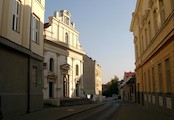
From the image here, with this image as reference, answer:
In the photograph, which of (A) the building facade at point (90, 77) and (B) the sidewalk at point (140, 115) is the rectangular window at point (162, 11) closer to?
(B) the sidewalk at point (140, 115)

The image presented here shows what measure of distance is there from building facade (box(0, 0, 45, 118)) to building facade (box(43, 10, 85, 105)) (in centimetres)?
1701

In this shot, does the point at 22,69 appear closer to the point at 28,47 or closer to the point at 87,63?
the point at 28,47

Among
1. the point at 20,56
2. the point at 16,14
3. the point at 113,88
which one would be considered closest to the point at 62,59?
the point at 20,56

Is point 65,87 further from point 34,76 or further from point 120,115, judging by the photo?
point 120,115

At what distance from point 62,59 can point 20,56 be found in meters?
27.3

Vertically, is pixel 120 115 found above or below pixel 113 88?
below

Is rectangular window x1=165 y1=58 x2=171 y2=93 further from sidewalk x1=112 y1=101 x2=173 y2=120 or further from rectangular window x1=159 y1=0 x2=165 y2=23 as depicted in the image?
rectangular window x1=159 y1=0 x2=165 y2=23

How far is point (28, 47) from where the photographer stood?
21.2 meters

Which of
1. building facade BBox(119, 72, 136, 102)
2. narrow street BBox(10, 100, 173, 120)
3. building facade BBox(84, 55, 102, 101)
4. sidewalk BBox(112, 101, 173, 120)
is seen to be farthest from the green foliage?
sidewalk BBox(112, 101, 173, 120)

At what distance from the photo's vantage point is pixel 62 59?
4684 cm

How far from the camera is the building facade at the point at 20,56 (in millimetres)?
16973

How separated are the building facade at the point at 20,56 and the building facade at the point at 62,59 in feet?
55.8

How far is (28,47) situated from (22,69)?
216 centimetres

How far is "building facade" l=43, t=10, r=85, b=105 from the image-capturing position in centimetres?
4262
